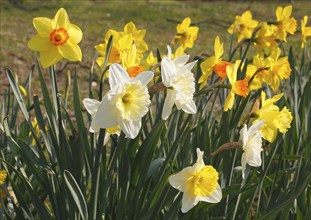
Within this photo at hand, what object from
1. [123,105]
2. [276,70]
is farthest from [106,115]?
[276,70]

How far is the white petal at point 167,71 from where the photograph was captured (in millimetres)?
1512

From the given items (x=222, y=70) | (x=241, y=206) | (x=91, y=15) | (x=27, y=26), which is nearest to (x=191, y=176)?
(x=222, y=70)

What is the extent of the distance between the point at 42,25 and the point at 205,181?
0.62 meters

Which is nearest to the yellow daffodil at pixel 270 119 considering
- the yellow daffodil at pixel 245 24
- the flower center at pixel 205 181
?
the flower center at pixel 205 181

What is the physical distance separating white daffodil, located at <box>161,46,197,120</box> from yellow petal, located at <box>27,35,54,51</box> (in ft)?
1.09

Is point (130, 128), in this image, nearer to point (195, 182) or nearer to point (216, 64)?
point (195, 182)

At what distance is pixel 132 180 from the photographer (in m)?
1.95

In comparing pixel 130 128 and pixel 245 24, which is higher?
pixel 130 128

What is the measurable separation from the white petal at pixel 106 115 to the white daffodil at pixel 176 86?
0.47 ft

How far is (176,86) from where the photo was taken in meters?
1.52

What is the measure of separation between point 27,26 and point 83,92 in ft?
7.72

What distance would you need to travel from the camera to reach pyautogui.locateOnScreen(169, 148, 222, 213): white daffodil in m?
1.57

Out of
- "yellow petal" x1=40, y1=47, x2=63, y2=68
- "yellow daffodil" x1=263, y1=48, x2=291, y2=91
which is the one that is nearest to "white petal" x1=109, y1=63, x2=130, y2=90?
"yellow petal" x1=40, y1=47, x2=63, y2=68

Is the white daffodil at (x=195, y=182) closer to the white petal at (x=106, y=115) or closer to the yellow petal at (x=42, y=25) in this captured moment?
the white petal at (x=106, y=115)
